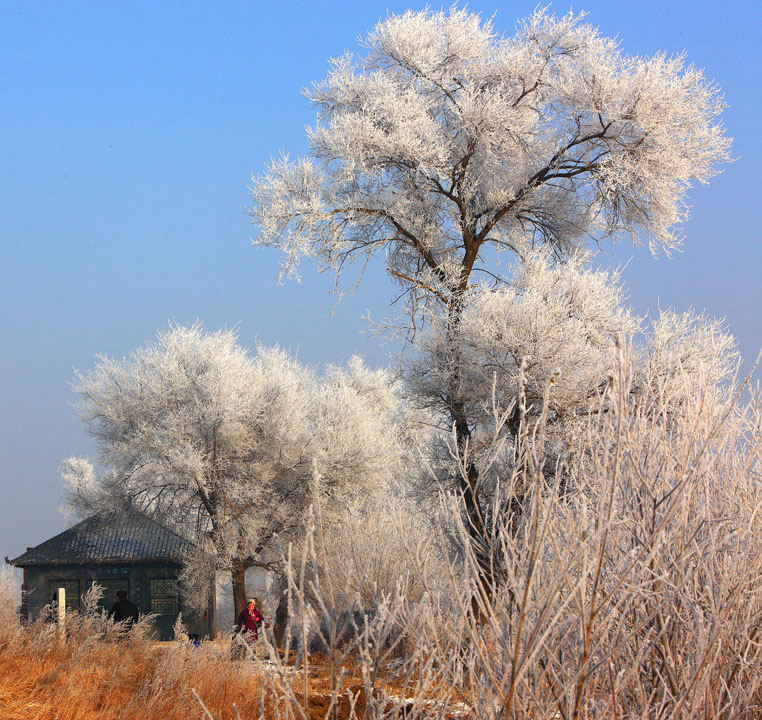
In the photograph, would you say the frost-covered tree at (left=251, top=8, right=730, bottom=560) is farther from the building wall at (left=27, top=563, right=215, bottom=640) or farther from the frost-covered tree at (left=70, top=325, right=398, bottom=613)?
the building wall at (left=27, top=563, right=215, bottom=640)

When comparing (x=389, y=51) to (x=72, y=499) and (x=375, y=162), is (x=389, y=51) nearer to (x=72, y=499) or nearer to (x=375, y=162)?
(x=375, y=162)

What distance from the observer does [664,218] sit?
16953 mm

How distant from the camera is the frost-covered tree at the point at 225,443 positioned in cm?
2228

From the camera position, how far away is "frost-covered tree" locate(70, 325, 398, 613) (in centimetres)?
2228

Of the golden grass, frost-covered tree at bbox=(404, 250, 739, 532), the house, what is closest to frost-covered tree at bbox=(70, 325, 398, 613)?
the house

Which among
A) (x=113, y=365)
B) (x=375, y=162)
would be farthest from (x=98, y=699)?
(x=113, y=365)

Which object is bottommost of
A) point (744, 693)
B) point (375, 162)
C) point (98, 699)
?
point (98, 699)

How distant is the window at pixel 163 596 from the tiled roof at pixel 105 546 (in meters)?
0.93

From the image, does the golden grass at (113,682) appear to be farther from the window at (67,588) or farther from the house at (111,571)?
the window at (67,588)

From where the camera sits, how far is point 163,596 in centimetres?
2802

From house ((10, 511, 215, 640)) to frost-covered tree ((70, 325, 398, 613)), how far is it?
308cm

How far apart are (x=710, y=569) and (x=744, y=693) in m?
0.64

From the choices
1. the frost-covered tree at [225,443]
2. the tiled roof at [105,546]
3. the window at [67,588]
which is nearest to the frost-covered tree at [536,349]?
the frost-covered tree at [225,443]

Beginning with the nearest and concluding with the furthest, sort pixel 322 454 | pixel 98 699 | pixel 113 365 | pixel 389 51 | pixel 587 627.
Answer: pixel 587 627 → pixel 98 699 → pixel 389 51 → pixel 322 454 → pixel 113 365
